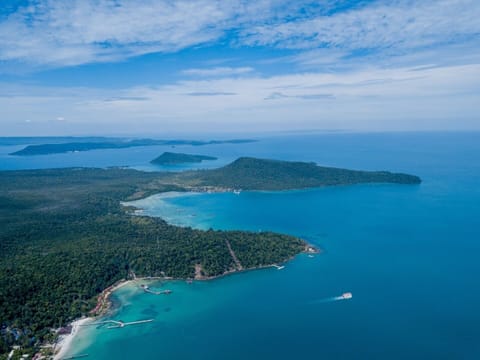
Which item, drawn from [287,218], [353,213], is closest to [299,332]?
[287,218]

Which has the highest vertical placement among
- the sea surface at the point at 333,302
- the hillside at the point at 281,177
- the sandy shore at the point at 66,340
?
the hillside at the point at 281,177

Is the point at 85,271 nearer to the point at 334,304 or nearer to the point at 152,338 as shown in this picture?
the point at 152,338

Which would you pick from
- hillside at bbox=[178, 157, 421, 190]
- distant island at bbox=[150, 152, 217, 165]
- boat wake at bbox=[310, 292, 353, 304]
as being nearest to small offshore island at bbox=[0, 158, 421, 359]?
boat wake at bbox=[310, 292, 353, 304]

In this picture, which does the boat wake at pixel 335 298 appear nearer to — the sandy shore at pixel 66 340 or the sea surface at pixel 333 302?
the sea surface at pixel 333 302

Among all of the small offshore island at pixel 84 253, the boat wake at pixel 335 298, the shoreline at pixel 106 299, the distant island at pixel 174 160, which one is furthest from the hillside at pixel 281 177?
the boat wake at pixel 335 298

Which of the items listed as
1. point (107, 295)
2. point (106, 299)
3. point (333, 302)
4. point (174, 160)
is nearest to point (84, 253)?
point (107, 295)

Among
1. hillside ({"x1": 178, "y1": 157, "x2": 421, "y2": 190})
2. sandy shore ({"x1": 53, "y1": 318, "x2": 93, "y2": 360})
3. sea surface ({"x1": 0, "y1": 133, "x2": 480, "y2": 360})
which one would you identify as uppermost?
hillside ({"x1": 178, "y1": 157, "x2": 421, "y2": 190})

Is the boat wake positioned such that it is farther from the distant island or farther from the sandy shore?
the distant island
